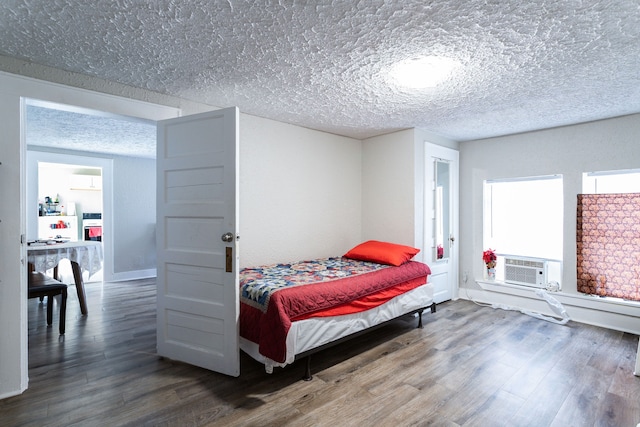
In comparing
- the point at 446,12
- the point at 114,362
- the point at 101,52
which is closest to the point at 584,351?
the point at 446,12

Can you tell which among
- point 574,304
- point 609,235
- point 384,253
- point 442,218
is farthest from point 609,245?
point 384,253

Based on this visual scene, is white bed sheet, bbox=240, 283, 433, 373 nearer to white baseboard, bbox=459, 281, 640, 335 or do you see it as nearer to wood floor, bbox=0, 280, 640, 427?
wood floor, bbox=0, 280, 640, 427

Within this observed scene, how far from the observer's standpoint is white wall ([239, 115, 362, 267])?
3.51m

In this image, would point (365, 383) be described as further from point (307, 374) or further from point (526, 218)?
point (526, 218)

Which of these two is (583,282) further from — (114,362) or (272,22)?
(114,362)

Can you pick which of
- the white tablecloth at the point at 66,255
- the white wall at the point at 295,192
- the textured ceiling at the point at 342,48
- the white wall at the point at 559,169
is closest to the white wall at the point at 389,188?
the white wall at the point at 295,192

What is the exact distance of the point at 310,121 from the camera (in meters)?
3.78

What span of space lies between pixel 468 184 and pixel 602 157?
1.49m

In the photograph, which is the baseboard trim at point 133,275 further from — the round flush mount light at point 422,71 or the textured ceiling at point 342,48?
the round flush mount light at point 422,71

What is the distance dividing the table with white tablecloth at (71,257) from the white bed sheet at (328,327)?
2.43 metres

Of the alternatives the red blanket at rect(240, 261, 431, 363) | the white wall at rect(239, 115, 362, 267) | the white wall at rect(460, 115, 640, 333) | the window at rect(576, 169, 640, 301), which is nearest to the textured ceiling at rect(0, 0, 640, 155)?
the white wall at rect(460, 115, 640, 333)

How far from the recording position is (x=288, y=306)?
7.55 feet

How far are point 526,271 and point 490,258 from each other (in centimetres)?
44

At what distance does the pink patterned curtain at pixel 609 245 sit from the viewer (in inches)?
134
